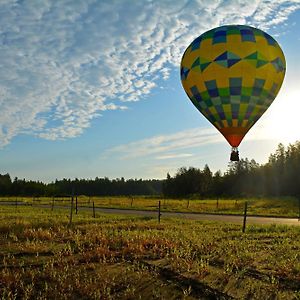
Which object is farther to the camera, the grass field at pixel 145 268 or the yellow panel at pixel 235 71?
the yellow panel at pixel 235 71

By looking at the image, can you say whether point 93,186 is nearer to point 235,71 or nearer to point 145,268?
point 235,71

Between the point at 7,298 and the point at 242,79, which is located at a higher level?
the point at 242,79

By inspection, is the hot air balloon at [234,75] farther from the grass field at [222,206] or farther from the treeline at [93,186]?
the treeline at [93,186]

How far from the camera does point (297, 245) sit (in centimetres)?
1480

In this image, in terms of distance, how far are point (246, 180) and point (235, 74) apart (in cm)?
8967

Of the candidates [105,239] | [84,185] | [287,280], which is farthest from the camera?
[84,185]

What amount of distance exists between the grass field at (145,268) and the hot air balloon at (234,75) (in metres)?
9.01

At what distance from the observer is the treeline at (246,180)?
9106 cm

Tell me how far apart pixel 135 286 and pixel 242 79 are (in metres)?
16.1

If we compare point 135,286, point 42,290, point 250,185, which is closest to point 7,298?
point 42,290

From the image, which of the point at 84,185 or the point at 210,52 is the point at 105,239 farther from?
the point at 84,185

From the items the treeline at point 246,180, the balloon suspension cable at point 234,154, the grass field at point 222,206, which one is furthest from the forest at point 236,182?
the balloon suspension cable at point 234,154

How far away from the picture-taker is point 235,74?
22.2 m

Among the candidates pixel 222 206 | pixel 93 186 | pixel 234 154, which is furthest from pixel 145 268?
pixel 93 186
